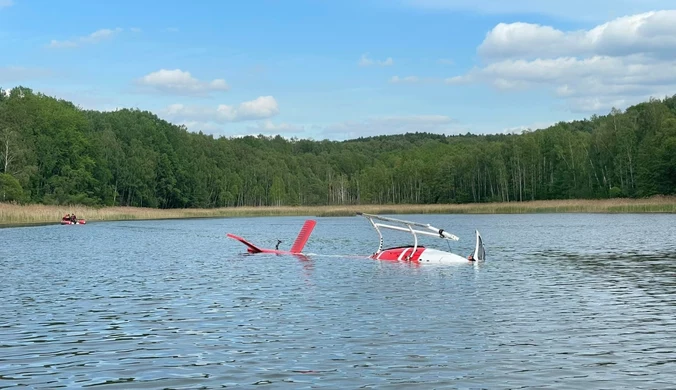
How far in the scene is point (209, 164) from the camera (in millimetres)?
197125

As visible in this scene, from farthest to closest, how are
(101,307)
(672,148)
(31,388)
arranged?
(672,148) < (101,307) < (31,388)

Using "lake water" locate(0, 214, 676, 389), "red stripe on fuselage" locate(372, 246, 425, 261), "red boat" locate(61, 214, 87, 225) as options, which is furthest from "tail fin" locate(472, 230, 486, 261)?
"red boat" locate(61, 214, 87, 225)

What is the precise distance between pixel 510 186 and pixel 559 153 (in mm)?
13778

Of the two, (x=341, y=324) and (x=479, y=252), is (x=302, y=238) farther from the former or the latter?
(x=341, y=324)

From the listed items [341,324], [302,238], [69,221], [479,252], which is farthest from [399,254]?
[69,221]

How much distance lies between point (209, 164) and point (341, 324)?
182 metres

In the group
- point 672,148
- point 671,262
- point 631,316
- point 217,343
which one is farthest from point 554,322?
point 672,148

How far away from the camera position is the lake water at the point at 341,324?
13.1 meters

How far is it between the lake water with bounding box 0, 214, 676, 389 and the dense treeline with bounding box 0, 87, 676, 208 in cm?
8318

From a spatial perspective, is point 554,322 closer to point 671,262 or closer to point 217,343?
point 217,343

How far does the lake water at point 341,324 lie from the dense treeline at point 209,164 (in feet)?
273

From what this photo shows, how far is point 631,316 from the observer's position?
1905 centimetres

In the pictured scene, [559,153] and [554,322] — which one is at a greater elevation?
[559,153]

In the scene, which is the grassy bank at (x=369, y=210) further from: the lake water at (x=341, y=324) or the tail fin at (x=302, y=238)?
the lake water at (x=341, y=324)
